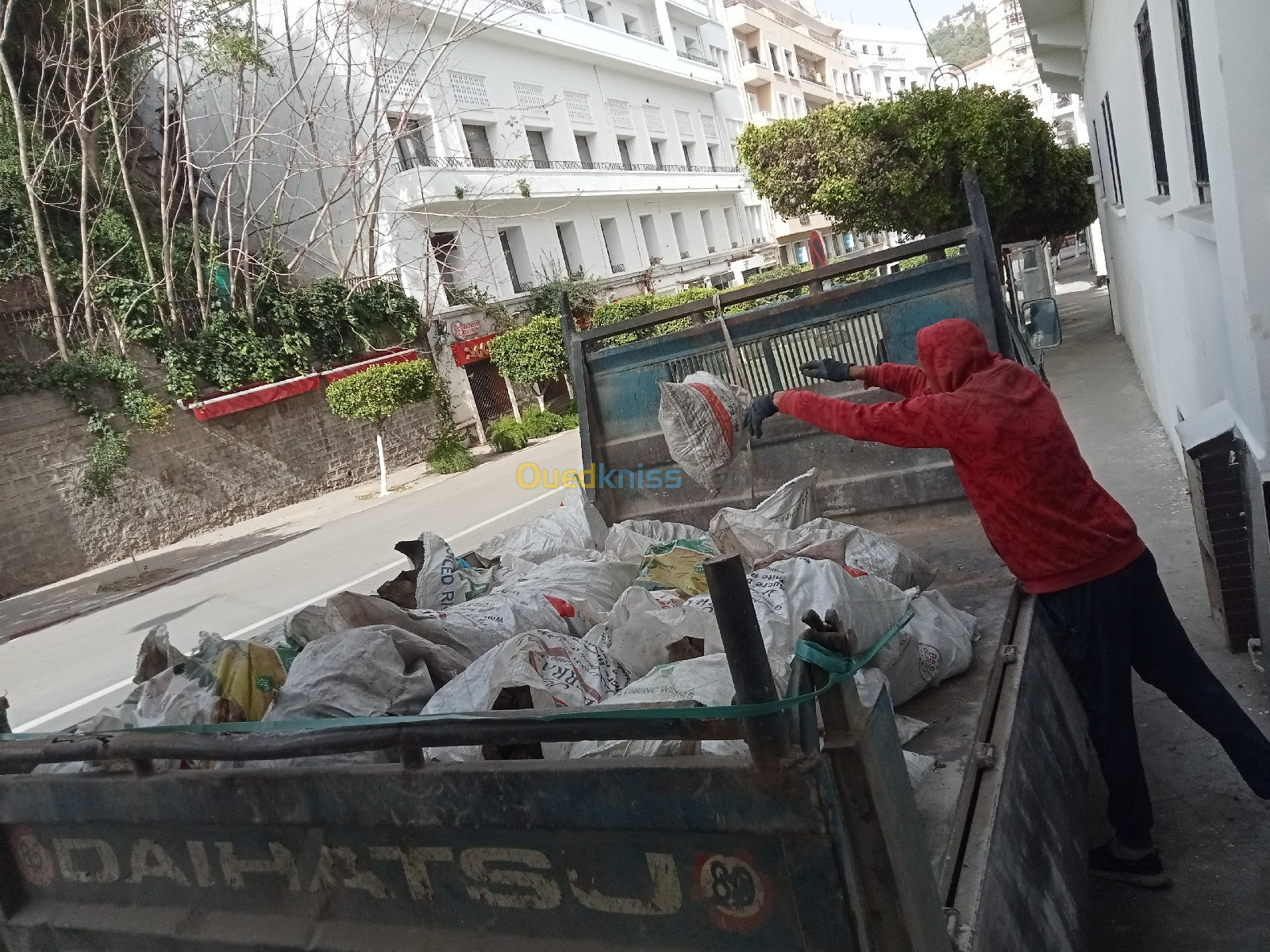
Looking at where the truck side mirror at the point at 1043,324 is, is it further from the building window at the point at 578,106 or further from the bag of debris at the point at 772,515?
the building window at the point at 578,106

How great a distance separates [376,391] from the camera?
15.8 meters

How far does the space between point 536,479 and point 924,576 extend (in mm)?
11156

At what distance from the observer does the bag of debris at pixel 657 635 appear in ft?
7.06

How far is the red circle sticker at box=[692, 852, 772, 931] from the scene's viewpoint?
4.40ft

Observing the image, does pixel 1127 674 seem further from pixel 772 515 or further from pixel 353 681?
pixel 353 681

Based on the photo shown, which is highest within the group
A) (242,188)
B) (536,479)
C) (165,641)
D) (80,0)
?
(80,0)

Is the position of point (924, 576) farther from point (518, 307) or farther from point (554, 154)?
point (554, 154)

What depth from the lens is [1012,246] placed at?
15.2 metres

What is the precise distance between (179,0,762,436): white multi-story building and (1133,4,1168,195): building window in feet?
46.6

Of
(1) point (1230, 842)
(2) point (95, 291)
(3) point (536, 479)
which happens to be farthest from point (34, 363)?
(1) point (1230, 842)

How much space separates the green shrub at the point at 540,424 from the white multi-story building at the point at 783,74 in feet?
59.1

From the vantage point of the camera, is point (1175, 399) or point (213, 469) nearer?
point (1175, 399)

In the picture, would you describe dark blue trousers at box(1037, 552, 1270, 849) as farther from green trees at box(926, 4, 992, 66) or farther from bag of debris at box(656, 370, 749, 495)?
green trees at box(926, 4, 992, 66)

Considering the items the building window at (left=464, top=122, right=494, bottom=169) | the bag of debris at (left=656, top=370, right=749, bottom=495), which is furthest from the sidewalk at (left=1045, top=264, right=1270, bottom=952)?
the building window at (left=464, top=122, right=494, bottom=169)
